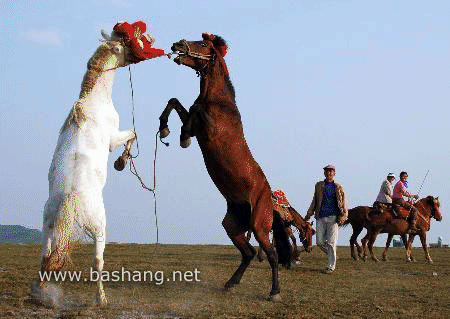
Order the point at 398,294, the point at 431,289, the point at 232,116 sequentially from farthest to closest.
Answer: the point at 431,289, the point at 398,294, the point at 232,116

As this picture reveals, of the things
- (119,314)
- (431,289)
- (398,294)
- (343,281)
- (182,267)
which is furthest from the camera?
(182,267)

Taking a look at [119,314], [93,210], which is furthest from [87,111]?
[119,314]

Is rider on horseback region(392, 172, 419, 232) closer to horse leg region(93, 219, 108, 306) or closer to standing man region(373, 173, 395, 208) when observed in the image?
standing man region(373, 173, 395, 208)

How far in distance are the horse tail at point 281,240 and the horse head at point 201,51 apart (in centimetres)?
279

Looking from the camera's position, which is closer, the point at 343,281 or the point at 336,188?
the point at 343,281

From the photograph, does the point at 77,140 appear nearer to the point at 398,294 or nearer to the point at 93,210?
the point at 93,210

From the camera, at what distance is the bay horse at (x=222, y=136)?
313 inches

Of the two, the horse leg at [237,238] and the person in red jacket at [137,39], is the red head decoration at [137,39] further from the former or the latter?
the horse leg at [237,238]

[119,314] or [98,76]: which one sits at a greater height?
A: [98,76]

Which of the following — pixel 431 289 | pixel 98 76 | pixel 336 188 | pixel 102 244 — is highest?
pixel 98 76

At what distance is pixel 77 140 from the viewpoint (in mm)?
6391

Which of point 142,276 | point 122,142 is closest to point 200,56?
point 122,142

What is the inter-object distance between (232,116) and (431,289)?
4595mm

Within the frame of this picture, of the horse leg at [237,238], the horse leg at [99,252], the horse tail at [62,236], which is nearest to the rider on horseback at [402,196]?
the horse leg at [237,238]
